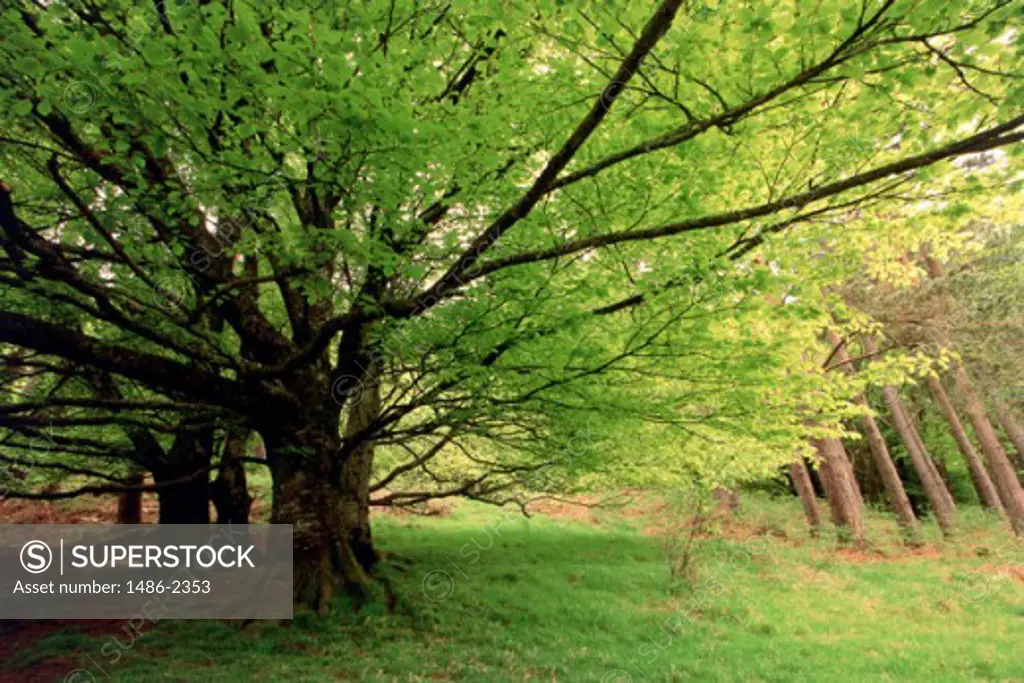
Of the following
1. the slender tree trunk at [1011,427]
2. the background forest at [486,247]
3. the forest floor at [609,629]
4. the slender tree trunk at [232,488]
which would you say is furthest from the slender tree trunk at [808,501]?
the slender tree trunk at [232,488]

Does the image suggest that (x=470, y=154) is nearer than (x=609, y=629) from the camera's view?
Yes

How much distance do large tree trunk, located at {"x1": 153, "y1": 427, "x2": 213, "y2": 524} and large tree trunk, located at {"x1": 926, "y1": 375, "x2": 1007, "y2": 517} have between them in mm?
24542

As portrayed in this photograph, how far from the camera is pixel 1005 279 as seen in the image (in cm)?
1845

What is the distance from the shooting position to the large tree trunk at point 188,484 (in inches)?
501

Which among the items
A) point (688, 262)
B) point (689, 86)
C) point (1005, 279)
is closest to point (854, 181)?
point (689, 86)

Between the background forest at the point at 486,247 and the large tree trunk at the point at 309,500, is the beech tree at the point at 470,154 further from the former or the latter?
the large tree trunk at the point at 309,500

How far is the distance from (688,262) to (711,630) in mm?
8758

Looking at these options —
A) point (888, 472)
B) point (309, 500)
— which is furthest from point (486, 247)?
point (888, 472)

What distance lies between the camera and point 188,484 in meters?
12.6

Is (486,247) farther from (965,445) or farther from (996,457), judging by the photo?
(965,445)

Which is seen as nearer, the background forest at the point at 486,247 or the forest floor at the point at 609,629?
the background forest at the point at 486,247

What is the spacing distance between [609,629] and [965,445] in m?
22.5

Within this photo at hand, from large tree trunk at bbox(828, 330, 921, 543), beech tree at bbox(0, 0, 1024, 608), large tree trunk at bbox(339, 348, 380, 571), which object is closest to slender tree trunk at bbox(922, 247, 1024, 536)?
large tree trunk at bbox(828, 330, 921, 543)

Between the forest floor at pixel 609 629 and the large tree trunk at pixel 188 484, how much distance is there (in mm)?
2904
